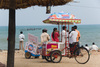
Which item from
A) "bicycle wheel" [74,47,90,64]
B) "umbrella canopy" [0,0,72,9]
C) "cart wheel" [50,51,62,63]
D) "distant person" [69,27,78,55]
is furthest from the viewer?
"distant person" [69,27,78,55]

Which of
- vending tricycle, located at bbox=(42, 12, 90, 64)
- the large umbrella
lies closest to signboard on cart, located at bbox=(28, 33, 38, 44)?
vending tricycle, located at bbox=(42, 12, 90, 64)

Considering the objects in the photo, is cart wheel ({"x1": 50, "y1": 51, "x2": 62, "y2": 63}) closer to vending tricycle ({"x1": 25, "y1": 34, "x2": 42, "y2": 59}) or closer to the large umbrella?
vending tricycle ({"x1": 25, "y1": 34, "x2": 42, "y2": 59})

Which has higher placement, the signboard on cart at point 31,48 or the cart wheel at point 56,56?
the signboard on cart at point 31,48

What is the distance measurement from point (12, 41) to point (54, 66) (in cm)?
244

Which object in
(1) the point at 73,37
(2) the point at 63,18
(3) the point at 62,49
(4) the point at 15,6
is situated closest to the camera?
(4) the point at 15,6

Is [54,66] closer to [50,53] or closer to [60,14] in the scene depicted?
[50,53]

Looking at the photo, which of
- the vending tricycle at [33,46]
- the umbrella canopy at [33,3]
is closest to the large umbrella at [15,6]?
the umbrella canopy at [33,3]

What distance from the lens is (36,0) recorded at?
6.23 m

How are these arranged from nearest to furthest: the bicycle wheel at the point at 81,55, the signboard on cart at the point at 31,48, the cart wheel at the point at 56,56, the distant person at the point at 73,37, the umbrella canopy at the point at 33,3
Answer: the umbrella canopy at the point at 33,3 < the bicycle wheel at the point at 81,55 < the cart wheel at the point at 56,56 < the distant person at the point at 73,37 < the signboard on cart at the point at 31,48

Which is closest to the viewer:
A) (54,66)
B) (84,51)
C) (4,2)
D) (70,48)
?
(4,2)

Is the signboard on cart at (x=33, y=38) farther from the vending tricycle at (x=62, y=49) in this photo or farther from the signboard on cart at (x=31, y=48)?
the vending tricycle at (x=62, y=49)

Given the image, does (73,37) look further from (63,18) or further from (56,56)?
(56,56)

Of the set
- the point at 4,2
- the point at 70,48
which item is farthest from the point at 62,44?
the point at 4,2

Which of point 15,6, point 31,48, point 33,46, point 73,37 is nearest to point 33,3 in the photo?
point 15,6
